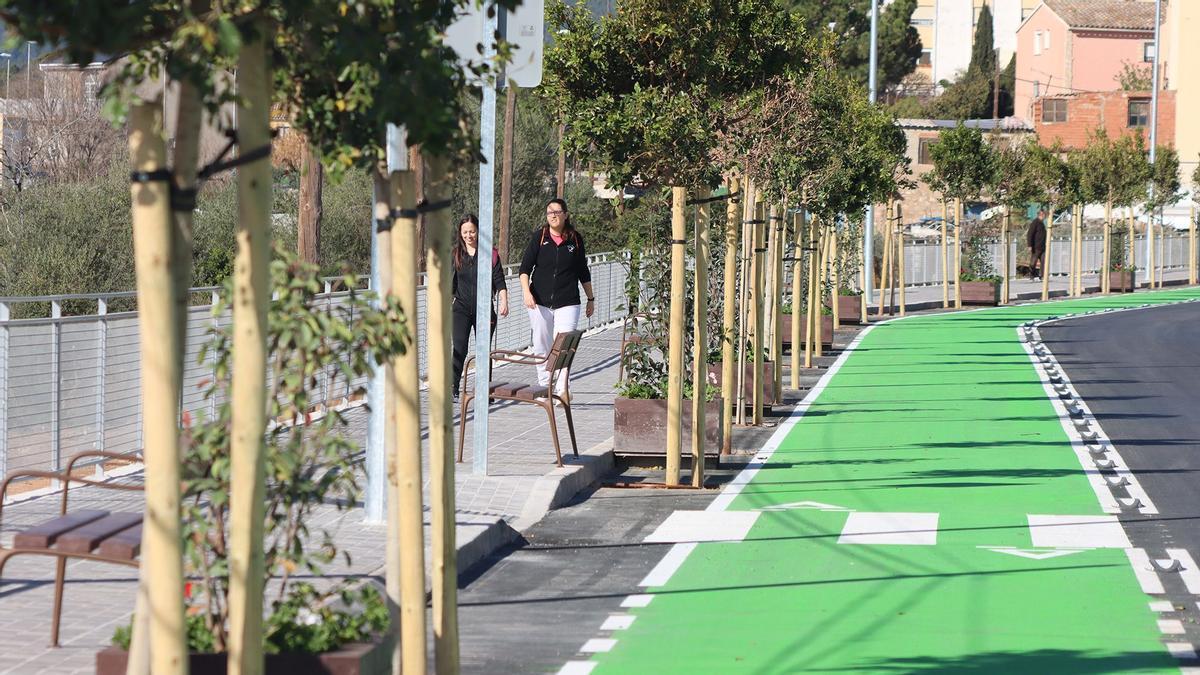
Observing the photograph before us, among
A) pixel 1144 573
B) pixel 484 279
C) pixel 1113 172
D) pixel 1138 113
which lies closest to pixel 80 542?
pixel 1144 573

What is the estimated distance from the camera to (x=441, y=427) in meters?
6.41

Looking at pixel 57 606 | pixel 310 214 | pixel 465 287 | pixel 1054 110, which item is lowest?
pixel 57 606

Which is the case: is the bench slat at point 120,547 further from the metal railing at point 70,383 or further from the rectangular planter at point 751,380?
the rectangular planter at point 751,380

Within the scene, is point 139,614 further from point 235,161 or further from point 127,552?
point 127,552

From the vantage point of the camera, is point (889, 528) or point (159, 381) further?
point (889, 528)

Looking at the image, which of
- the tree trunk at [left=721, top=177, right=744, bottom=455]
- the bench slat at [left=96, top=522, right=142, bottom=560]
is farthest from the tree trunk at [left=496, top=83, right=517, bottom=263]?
the bench slat at [left=96, top=522, right=142, bottom=560]

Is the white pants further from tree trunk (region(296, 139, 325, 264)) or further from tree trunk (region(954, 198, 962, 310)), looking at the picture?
tree trunk (region(954, 198, 962, 310))

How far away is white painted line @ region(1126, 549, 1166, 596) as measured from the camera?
9.71m

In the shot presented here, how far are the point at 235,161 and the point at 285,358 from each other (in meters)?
0.97

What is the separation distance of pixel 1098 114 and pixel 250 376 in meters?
95.8

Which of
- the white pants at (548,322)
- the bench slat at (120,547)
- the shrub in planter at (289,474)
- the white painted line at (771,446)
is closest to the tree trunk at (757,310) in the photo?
the white painted line at (771,446)

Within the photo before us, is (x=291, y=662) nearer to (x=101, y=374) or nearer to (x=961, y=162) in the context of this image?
(x=101, y=374)

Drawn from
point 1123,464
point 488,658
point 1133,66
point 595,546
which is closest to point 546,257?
point 1123,464

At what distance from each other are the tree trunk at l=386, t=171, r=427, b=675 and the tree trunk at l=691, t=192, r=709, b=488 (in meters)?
7.59
